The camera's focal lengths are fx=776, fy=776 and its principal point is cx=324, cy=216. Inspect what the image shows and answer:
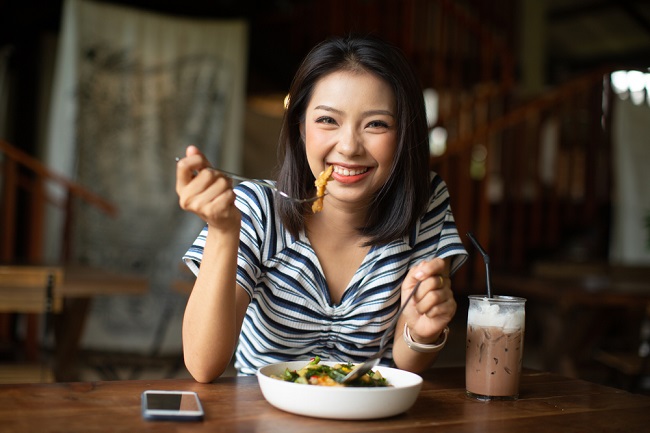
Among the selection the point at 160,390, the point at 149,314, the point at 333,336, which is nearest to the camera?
the point at 160,390

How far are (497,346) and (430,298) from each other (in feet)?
0.50

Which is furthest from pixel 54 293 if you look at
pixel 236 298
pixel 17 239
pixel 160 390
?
pixel 17 239

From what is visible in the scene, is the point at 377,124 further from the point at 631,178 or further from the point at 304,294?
the point at 631,178

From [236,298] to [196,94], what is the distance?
16.2 ft

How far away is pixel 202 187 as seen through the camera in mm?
1299

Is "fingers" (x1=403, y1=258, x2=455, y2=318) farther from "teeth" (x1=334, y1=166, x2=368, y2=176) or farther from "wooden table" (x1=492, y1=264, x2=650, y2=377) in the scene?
"wooden table" (x1=492, y1=264, x2=650, y2=377)

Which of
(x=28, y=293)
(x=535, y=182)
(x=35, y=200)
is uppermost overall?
(x=535, y=182)

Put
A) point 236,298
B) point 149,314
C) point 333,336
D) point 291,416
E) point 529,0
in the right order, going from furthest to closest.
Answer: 1. point 529,0
2. point 149,314
3. point 333,336
4. point 236,298
5. point 291,416

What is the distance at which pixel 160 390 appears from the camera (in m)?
1.34

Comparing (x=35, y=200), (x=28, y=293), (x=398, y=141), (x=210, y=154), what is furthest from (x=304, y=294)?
(x=210, y=154)

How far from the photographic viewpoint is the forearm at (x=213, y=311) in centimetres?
142

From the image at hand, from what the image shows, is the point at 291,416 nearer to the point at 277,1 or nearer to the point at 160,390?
the point at 160,390

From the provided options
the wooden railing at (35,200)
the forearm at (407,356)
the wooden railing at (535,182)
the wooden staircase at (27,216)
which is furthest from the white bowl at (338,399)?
the wooden railing at (535,182)

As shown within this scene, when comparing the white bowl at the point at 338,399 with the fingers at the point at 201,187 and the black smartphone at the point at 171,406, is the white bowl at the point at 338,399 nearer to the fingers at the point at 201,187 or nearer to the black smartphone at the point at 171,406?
the black smartphone at the point at 171,406
